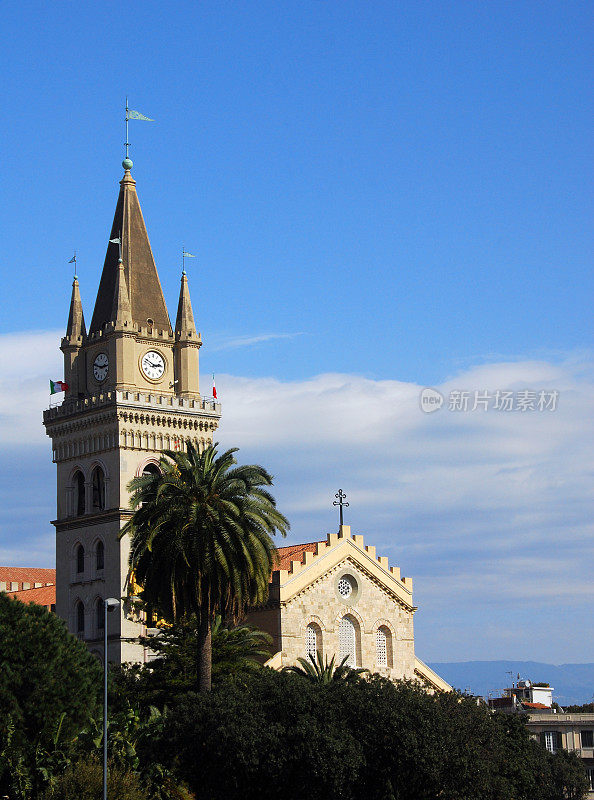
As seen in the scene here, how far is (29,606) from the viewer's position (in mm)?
57469

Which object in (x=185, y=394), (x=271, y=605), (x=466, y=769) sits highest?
(x=185, y=394)

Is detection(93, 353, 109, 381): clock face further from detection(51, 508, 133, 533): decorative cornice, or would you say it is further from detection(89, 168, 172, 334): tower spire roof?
detection(51, 508, 133, 533): decorative cornice

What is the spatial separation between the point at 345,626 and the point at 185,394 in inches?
728

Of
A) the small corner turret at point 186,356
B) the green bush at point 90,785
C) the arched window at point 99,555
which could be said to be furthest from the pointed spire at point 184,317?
the green bush at point 90,785

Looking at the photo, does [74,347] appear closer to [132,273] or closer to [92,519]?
[132,273]

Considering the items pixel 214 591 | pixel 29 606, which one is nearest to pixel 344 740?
pixel 214 591

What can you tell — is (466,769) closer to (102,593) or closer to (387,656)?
(387,656)

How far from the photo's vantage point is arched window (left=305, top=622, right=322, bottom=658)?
7784cm

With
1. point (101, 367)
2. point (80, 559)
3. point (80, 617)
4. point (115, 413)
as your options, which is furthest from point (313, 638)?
point (101, 367)

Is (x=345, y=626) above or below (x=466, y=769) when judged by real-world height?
above

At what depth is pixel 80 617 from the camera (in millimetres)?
85062

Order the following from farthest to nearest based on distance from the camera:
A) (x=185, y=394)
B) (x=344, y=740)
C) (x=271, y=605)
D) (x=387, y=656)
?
(x=185, y=394), (x=387, y=656), (x=271, y=605), (x=344, y=740)

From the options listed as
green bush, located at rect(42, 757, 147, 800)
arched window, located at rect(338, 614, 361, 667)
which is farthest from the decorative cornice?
green bush, located at rect(42, 757, 147, 800)

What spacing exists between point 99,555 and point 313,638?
48.9 ft
